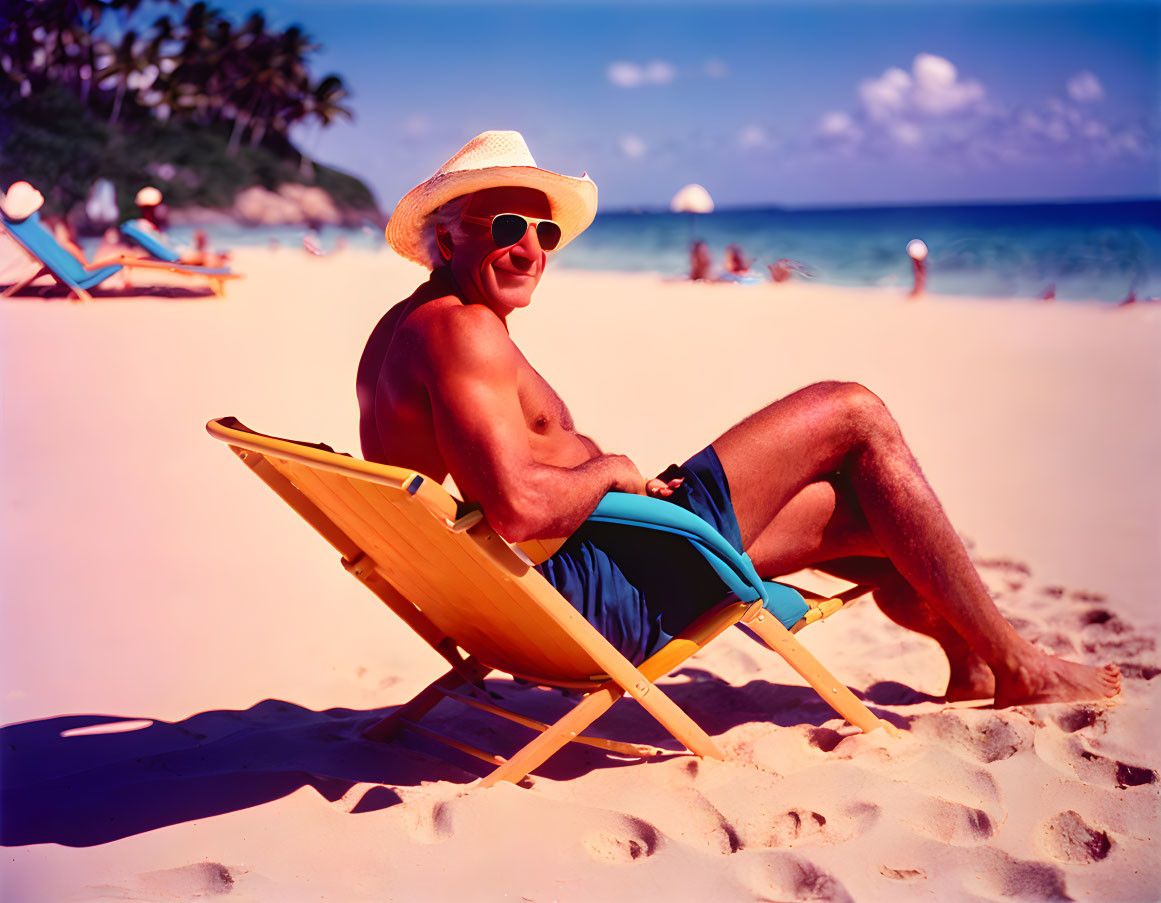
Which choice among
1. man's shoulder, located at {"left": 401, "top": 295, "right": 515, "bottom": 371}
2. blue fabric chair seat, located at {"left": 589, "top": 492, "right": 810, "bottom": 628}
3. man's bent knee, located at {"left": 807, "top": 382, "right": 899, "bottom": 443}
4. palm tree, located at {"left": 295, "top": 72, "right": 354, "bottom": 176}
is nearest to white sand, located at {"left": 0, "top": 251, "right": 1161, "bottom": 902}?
blue fabric chair seat, located at {"left": 589, "top": 492, "right": 810, "bottom": 628}

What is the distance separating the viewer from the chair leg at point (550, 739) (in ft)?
7.59

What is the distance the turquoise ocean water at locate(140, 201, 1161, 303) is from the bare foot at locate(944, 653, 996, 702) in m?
21.5

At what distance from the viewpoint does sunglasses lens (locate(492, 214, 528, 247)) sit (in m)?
2.30

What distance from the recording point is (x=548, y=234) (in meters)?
2.43

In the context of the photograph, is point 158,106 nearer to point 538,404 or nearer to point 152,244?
point 152,244

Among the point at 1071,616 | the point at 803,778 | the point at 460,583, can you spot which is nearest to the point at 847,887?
the point at 803,778

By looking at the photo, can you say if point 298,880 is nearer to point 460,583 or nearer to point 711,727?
point 460,583

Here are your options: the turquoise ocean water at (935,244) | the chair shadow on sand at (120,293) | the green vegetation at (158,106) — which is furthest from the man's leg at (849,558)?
the green vegetation at (158,106)

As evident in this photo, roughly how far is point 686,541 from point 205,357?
798cm

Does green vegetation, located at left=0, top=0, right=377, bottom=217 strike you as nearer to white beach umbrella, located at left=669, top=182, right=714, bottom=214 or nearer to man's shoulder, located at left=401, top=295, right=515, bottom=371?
white beach umbrella, located at left=669, top=182, right=714, bottom=214

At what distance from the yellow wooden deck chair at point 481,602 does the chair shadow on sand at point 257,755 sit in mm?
134

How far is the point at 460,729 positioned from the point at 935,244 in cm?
3698

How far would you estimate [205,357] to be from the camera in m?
9.34

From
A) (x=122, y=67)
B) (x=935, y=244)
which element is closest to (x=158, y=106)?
(x=122, y=67)
